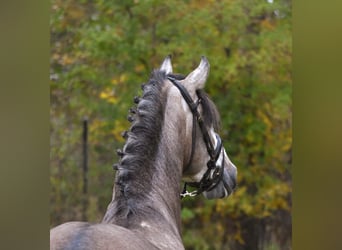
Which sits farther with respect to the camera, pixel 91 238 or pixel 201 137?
pixel 201 137

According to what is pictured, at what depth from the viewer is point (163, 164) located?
371cm

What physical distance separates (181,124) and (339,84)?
2764 mm

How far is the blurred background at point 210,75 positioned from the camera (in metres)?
10.5

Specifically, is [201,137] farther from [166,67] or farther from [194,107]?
[166,67]

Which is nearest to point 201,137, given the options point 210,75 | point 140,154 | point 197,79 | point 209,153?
point 209,153

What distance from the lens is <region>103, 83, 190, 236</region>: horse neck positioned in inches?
130

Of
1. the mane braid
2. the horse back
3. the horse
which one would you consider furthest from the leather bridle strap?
the horse back

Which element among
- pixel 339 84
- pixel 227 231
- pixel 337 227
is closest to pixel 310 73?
pixel 339 84

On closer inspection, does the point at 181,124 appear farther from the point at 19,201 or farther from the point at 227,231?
the point at 227,231

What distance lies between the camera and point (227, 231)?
39.0ft

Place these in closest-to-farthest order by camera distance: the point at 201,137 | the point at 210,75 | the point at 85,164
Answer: the point at 201,137
the point at 210,75
the point at 85,164

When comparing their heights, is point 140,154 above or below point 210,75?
below

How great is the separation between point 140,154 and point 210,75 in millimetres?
7174

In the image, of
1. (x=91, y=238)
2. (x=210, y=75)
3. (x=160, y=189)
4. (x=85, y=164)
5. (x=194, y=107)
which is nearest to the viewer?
(x=91, y=238)
